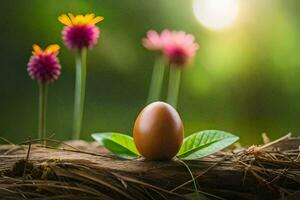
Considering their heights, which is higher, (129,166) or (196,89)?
(196,89)

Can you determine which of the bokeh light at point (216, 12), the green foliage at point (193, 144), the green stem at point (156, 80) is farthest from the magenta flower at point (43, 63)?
the bokeh light at point (216, 12)

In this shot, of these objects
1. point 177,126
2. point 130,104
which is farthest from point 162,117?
point 130,104

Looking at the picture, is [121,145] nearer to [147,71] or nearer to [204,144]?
[204,144]

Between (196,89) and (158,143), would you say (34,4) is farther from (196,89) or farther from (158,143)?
(158,143)

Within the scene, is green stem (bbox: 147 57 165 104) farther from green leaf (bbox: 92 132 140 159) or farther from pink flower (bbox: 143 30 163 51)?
green leaf (bbox: 92 132 140 159)

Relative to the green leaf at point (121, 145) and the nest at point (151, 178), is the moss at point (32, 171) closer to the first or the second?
the nest at point (151, 178)

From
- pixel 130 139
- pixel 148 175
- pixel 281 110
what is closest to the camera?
pixel 148 175
